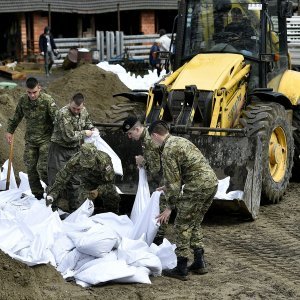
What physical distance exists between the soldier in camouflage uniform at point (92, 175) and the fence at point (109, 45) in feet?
63.8

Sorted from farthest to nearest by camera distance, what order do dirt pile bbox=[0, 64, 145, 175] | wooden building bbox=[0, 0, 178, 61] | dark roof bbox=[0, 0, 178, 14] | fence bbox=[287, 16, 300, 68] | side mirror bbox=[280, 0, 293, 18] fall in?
wooden building bbox=[0, 0, 178, 61]
dark roof bbox=[0, 0, 178, 14]
fence bbox=[287, 16, 300, 68]
dirt pile bbox=[0, 64, 145, 175]
side mirror bbox=[280, 0, 293, 18]

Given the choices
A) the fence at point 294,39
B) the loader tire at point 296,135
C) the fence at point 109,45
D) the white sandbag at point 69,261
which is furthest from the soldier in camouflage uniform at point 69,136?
the fence at point 109,45

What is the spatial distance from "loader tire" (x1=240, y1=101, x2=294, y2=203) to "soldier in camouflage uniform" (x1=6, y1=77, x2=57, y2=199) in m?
2.54

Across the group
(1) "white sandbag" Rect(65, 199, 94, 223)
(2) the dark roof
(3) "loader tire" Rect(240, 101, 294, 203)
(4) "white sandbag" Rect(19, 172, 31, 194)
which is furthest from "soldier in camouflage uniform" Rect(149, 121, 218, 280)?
(2) the dark roof

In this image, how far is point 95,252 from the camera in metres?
7.87

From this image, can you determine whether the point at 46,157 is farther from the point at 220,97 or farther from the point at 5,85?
the point at 5,85

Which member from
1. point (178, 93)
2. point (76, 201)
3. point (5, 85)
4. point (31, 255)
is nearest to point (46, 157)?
point (76, 201)

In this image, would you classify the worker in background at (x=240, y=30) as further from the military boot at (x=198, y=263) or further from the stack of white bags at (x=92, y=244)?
the military boot at (x=198, y=263)

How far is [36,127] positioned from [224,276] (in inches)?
150

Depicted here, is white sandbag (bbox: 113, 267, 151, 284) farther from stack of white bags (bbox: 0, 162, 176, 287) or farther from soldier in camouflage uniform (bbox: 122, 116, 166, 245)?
soldier in camouflage uniform (bbox: 122, 116, 166, 245)

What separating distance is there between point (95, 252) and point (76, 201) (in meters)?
2.48

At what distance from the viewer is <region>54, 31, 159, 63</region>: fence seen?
29578 mm

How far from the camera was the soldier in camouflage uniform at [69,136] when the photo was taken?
10031 mm

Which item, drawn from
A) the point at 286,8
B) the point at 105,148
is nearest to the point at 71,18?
the point at 286,8
